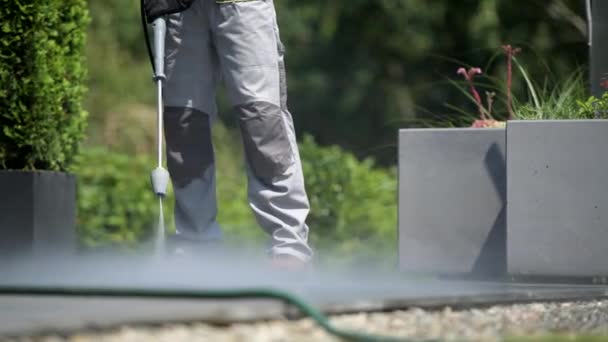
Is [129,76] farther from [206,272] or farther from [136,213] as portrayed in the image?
[206,272]

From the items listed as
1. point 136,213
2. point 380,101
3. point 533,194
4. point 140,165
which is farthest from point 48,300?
point 380,101

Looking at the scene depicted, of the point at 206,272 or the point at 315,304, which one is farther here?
the point at 206,272

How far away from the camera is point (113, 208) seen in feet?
24.2

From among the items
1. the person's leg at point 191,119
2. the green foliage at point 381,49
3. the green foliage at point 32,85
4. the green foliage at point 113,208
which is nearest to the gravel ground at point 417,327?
the person's leg at point 191,119

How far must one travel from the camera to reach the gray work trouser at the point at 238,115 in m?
4.09

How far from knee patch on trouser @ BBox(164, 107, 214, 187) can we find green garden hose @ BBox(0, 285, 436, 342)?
1.15m

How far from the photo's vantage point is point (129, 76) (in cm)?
1129

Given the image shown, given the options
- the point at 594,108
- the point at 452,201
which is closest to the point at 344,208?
the point at 452,201

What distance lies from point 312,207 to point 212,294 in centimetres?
414

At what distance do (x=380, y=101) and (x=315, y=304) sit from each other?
12.8m

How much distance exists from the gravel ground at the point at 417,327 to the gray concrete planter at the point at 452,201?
0.82 meters

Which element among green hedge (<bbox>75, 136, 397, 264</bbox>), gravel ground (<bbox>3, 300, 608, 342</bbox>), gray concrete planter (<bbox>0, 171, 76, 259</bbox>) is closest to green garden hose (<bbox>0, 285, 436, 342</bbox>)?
gravel ground (<bbox>3, 300, 608, 342</bbox>)

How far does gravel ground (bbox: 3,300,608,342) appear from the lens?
8.51 feet

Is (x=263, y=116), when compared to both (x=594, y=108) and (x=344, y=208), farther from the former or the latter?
(x=344, y=208)
